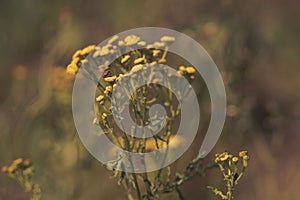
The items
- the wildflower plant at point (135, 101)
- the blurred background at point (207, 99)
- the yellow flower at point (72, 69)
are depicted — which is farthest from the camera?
the blurred background at point (207, 99)

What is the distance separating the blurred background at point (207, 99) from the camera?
291 centimetres

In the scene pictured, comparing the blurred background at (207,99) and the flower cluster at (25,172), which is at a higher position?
the blurred background at (207,99)

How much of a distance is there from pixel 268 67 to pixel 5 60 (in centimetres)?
259

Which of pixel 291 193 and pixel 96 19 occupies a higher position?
pixel 96 19

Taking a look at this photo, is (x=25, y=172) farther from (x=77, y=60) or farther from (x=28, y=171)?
(x=77, y=60)

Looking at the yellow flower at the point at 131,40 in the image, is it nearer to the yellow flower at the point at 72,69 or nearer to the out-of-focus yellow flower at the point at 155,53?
the out-of-focus yellow flower at the point at 155,53

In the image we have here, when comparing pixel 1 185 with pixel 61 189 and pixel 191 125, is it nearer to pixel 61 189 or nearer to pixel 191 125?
pixel 61 189

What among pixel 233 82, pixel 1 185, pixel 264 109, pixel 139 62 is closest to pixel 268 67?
pixel 264 109

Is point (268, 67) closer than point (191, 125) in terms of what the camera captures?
No

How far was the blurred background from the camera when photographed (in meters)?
2.91

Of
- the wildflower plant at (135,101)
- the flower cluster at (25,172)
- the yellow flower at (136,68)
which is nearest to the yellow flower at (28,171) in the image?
the flower cluster at (25,172)

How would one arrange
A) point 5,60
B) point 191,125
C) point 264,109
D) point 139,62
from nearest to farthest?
point 139,62
point 191,125
point 264,109
point 5,60

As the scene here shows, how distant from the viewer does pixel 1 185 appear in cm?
305

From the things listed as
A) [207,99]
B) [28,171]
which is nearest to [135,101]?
[28,171]
